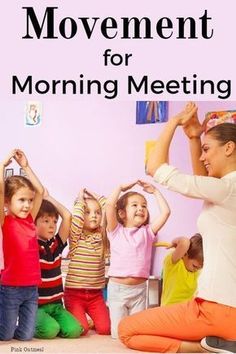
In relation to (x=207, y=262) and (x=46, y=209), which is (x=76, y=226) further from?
(x=207, y=262)

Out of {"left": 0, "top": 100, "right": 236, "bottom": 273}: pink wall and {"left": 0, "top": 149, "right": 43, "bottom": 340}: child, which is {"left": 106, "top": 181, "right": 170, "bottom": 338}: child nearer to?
{"left": 0, "top": 100, "right": 236, "bottom": 273}: pink wall

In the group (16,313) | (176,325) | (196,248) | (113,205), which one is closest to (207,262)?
(196,248)

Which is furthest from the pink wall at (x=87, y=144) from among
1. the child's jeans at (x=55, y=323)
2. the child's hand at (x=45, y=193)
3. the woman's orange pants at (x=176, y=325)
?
the child's jeans at (x=55, y=323)

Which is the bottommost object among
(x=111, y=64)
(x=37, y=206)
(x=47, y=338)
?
(x=47, y=338)

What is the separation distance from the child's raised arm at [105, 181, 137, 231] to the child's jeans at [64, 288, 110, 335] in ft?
0.58

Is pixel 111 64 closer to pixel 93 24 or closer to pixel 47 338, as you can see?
pixel 93 24

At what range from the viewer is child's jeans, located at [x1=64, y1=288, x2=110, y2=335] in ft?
6.21

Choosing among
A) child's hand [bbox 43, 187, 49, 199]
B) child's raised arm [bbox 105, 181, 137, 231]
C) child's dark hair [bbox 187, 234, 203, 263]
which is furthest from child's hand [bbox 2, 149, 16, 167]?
child's dark hair [bbox 187, 234, 203, 263]

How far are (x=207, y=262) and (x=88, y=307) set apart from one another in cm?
34

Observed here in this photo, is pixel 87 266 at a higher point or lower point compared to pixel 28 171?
lower

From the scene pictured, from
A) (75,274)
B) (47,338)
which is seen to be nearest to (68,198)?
(75,274)

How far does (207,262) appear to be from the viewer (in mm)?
1828

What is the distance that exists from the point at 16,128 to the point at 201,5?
1.89 ft

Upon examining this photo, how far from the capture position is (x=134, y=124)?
1887 mm
